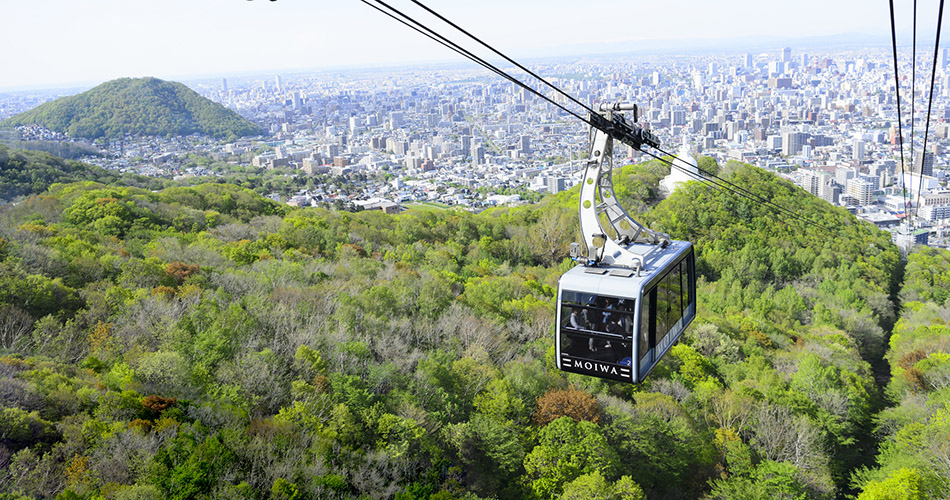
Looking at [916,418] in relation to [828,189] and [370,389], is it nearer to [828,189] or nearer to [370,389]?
[370,389]

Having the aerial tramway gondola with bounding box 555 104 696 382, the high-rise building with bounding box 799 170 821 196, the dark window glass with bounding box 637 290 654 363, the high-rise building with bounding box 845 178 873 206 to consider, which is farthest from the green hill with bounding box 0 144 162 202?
the high-rise building with bounding box 845 178 873 206

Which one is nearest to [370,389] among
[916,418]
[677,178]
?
[916,418]

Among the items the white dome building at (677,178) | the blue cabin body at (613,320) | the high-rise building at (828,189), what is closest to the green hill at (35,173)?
the white dome building at (677,178)

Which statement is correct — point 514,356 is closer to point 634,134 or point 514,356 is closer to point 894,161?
point 634,134

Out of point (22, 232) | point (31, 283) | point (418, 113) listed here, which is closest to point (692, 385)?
point (31, 283)

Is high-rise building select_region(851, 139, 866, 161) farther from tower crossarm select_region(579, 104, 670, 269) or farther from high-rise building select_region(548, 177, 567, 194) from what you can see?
tower crossarm select_region(579, 104, 670, 269)
